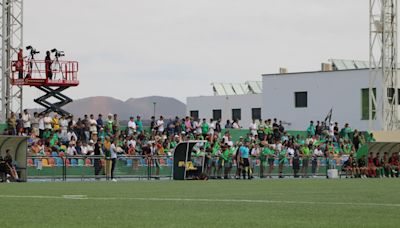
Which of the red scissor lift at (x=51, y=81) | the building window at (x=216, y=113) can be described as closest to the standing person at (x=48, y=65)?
the red scissor lift at (x=51, y=81)

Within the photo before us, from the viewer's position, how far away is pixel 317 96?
82.0 metres

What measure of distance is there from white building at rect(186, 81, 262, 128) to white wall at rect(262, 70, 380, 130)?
8158mm

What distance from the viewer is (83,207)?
56.2 feet

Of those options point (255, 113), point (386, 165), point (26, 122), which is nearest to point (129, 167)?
point (26, 122)

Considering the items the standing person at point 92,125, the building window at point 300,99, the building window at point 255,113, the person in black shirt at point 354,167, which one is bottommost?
the person in black shirt at point 354,167

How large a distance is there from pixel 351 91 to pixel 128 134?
1468 inches

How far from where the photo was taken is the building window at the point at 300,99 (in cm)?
8325

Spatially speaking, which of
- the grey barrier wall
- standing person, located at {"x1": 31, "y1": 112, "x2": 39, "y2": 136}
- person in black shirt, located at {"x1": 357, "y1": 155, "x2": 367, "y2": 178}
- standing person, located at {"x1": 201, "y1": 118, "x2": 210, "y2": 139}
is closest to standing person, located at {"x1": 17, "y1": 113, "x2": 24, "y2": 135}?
standing person, located at {"x1": 31, "y1": 112, "x2": 39, "y2": 136}

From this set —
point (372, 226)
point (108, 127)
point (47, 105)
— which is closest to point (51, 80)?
point (47, 105)

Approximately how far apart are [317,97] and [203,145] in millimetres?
39969

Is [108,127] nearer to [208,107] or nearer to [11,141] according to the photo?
[11,141]

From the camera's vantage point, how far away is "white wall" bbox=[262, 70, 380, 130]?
7825 cm

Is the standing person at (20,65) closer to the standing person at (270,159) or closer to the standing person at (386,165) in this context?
the standing person at (270,159)

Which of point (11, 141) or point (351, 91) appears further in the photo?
point (351, 91)
